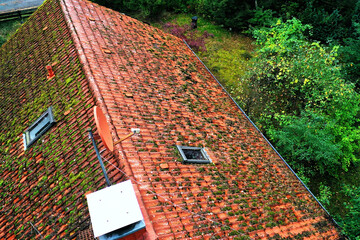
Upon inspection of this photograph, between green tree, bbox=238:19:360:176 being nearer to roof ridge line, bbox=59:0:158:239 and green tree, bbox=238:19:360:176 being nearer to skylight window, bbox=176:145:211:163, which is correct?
skylight window, bbox=176:145:211:163

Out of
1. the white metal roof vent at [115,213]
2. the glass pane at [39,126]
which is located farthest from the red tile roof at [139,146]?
the white metal roof vent at [115,213]

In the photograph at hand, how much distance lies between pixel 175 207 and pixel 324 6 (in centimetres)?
2052

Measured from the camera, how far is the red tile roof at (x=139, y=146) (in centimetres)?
481

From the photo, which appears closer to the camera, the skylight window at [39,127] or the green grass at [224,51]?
the skylight window at [39,127]

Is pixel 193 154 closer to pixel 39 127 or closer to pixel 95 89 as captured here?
pixel 95 89

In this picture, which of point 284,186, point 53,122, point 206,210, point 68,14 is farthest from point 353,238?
point 68,14

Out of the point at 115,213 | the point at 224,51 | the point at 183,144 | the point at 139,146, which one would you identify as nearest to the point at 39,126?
the point at 139,146

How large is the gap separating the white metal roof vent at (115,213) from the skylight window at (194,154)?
2.26 metres

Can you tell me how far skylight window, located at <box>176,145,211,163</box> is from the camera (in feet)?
19.2

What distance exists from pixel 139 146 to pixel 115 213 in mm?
1939

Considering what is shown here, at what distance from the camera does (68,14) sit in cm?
814

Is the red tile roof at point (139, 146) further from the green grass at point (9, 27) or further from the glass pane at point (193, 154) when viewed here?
the green grass at point (9, 27)

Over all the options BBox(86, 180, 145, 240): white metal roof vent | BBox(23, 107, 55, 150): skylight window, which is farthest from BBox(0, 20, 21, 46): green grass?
BBox(86, 180, 145, 240): white metal roof vent

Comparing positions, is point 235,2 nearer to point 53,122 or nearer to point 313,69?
point 313,69
